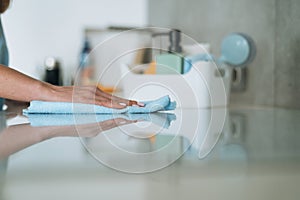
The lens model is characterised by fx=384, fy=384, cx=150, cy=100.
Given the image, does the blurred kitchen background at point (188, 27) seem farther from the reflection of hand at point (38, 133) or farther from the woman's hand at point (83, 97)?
the reflection of hand at point (38, 133)

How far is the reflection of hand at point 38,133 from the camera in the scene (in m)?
0.51

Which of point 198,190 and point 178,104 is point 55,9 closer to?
point 178,104

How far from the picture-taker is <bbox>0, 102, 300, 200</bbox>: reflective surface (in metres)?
0.29

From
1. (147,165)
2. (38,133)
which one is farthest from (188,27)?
(147,165)

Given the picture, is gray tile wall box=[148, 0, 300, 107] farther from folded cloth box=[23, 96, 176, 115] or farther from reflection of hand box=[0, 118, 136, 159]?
reflection of hand box=[0, 118, 136, 159]

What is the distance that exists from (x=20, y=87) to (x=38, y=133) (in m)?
0.35

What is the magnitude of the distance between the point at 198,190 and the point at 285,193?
0.21 ft

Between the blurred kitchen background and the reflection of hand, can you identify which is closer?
the reflection of hand

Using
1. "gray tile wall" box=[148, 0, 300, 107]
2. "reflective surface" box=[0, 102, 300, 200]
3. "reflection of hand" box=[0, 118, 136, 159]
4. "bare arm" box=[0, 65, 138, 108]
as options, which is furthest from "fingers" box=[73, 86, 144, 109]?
"gray tile wall" box=[148, 0, 300, 107]

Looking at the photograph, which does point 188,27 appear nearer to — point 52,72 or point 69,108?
point 52,72

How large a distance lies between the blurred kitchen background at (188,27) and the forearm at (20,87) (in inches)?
31.4

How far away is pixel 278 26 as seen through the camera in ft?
4.45

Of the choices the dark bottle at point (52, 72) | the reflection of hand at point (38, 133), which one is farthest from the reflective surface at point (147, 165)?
the dark bottle at point (52, 72)

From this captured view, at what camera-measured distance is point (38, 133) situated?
2.20ft
